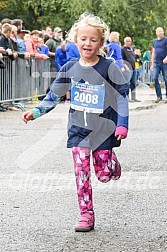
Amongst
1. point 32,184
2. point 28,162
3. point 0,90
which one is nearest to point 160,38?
point 0,90

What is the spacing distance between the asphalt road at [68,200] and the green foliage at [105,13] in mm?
27957

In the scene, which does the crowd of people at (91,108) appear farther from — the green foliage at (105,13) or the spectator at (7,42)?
the green foliage at (105,13)

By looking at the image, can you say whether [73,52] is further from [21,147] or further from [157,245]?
[157,245]

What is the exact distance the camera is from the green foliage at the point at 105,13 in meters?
39.8

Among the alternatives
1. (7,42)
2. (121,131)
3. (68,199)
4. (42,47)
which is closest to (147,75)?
(42,47)

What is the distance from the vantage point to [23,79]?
1817 centimetres

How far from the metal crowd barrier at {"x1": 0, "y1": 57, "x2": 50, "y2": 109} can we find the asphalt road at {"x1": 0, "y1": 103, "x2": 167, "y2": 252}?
479cm

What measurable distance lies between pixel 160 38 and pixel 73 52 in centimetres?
458

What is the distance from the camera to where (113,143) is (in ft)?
19.7

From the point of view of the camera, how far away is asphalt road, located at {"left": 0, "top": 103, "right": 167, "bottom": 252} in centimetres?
545

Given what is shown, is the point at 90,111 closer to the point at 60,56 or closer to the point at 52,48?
the point at 60,56

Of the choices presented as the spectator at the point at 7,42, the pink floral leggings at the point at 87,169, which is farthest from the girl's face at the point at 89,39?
the spectator at the point at 7,42

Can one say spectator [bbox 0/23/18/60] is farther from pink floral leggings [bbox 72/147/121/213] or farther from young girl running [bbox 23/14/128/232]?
pink floral leggings [bbox 72/147/121/213]

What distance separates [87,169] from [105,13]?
3418cm
